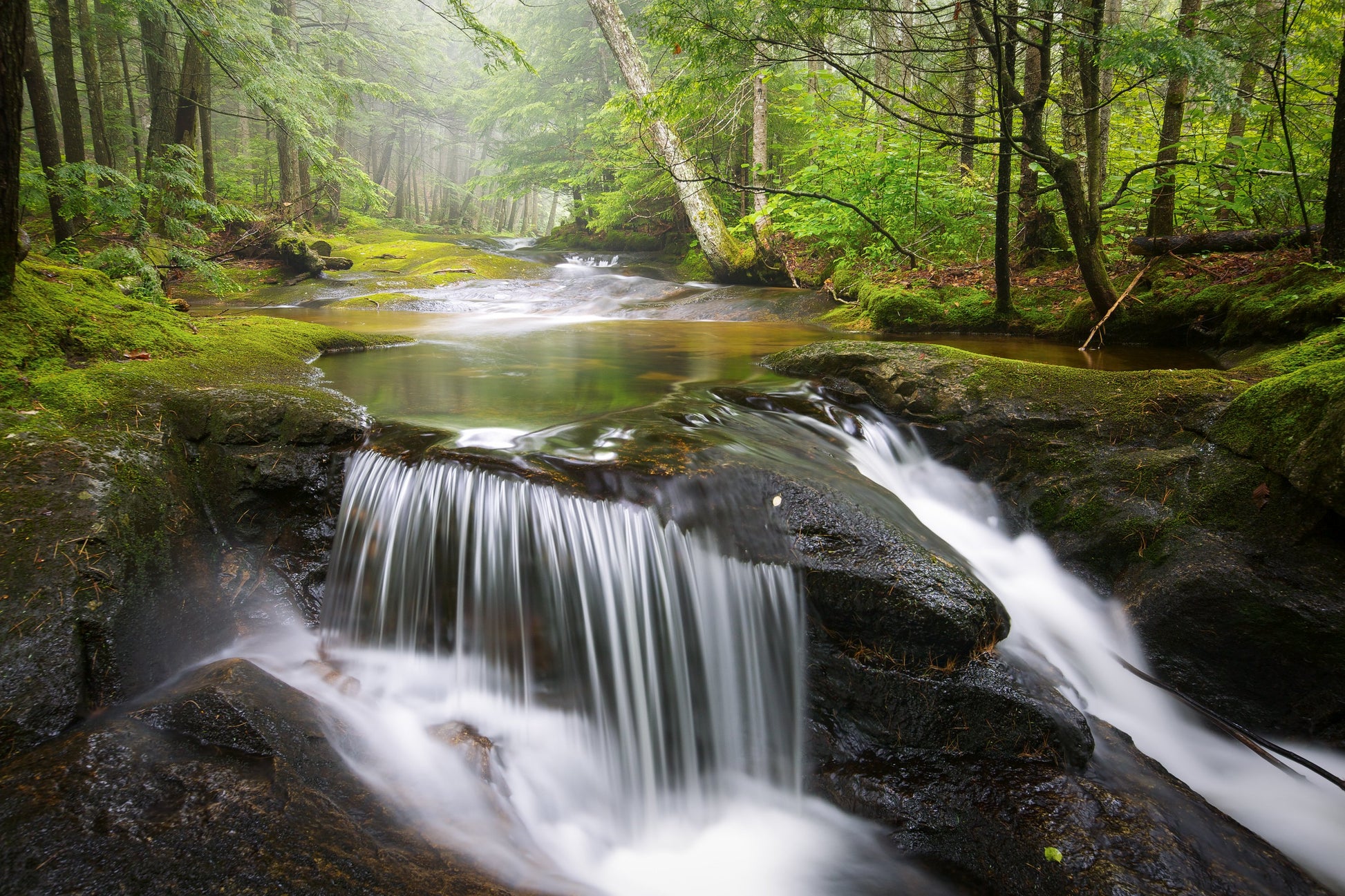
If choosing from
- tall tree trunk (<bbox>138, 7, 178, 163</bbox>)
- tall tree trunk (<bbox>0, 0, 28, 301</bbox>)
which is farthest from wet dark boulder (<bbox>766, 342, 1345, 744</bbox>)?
tall tree trunk (<bbox>138, 7, 178, 163</bbox>)

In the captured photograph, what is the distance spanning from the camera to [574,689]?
3.16 metres

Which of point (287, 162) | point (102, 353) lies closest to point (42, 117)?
point (102, 353)

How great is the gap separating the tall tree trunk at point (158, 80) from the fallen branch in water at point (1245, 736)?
42.2 ft

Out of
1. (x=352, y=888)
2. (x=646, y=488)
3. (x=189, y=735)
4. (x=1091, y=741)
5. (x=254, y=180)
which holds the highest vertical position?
(x=254, y=180)

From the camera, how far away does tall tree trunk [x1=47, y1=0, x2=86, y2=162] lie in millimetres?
9484

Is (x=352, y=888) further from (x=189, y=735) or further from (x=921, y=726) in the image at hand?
(x=921, y=726)

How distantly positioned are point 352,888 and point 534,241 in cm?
2952

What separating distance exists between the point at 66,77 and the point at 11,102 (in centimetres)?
1039

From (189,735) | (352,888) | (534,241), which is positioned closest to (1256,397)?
(352,888)

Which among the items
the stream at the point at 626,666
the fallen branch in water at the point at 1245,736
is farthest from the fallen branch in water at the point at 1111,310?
the fallen branch in water at the point at 1245,736

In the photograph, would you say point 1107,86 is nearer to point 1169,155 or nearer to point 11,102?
point 1169,155

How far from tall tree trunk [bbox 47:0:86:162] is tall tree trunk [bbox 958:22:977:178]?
41.9 ft

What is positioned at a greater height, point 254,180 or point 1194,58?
point 254,180

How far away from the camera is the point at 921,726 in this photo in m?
2.71
